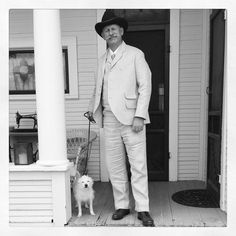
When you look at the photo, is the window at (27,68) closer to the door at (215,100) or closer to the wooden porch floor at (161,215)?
the wooden porch floor at (161,215)

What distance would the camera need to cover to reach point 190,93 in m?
2.96

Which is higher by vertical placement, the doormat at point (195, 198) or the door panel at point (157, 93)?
the door panel at point (157, 93)

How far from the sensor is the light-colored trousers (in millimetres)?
2018

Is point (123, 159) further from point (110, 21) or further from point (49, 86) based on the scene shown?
point (110, 21)

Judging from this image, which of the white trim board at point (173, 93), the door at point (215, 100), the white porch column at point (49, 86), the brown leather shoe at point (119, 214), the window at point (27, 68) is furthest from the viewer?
the window at point (27, 68)

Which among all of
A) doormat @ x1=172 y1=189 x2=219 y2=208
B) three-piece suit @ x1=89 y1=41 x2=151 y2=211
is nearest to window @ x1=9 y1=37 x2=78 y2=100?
three-piece suit @ x1=89 y1=41 x2=151 y2=211

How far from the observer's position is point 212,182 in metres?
2.61

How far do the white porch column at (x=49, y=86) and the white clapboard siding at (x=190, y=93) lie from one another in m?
1.48

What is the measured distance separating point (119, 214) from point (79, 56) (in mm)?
1733

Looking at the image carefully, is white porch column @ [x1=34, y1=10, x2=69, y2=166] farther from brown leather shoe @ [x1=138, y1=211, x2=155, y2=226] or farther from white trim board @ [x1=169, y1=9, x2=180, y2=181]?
white trim board @ [x1=169, y1=9, x2=180, y2=181]

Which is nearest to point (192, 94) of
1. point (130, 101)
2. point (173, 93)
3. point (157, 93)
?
point (173, 93)

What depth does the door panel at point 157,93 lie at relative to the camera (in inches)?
115

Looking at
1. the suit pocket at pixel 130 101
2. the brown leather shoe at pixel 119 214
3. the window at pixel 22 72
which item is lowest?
the brown leather shoe at pixel 119 214

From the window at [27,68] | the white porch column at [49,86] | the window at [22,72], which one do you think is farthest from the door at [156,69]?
the white porch column at [49,86]
